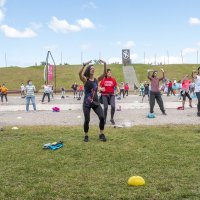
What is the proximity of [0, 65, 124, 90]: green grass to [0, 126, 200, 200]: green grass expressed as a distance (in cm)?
5366

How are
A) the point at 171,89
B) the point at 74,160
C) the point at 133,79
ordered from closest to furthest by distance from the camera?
the point at 74,160 < the point at 171,89 < the point at 133,79

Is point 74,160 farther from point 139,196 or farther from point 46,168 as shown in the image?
point 139,196

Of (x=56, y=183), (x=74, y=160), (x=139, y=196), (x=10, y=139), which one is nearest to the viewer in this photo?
(x=139, y=196)

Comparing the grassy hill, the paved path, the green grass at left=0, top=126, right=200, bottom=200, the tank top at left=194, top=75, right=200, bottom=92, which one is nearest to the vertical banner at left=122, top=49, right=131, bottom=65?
the grassy hill

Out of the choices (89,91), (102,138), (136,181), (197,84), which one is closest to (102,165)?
(136,181)

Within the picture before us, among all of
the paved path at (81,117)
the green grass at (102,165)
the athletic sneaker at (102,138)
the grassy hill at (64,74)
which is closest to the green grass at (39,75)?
the grassy hill at (64,74)

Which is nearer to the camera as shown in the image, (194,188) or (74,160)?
(194,188)

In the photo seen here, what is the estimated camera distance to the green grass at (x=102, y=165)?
537 centimetres

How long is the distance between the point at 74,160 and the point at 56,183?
1507 millimetres

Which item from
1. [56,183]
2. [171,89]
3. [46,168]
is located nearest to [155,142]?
[46,168]

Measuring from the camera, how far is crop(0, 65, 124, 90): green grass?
66.6 metres

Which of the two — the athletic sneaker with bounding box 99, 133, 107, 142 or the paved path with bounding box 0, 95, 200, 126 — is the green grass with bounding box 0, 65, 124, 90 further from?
the athletic sneaker with bounding box 99, 133, 107, 142

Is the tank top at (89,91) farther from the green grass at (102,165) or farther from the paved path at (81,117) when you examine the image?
the paved path at (81,117)

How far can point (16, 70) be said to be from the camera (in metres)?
78.8
